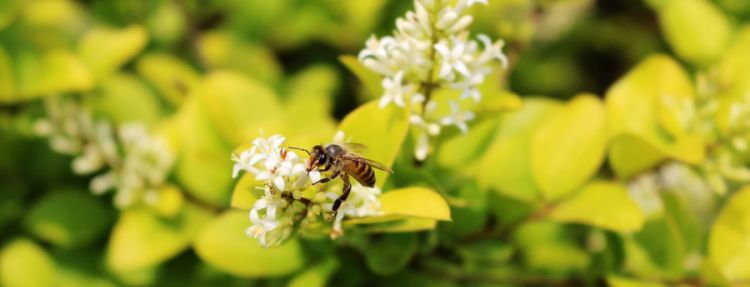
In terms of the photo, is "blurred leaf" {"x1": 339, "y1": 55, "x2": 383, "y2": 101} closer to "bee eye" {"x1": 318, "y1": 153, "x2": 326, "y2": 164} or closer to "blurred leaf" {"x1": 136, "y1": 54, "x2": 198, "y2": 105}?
"bee eye" {"x1": 318, "y1": 153, "x2": 326, "y2": 164}

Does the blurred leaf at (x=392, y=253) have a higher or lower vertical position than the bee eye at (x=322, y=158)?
lower

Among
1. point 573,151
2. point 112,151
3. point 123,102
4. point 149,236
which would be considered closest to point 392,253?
point 573,151

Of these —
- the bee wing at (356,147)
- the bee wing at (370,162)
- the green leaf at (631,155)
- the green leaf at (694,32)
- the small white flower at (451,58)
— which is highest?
the green leaf at (694,32)

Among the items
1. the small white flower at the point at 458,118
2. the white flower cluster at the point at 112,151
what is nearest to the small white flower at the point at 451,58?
the small white flower at the point at 458,118

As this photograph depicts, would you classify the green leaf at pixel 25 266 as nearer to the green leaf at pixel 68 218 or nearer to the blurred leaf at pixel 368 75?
the green leaf at pixel 68 218

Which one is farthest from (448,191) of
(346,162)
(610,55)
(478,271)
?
(610,55)

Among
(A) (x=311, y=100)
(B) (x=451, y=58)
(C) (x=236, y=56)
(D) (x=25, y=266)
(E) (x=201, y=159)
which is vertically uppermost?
(C) (x=236, y=56)

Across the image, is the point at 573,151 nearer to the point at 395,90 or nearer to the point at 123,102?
the point at 395,90

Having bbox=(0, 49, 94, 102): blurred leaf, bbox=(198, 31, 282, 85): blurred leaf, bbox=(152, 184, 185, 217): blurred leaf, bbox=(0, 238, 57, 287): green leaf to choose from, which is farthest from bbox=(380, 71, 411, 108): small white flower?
bbox=(198, 31, 282, 85): blurred leaf
